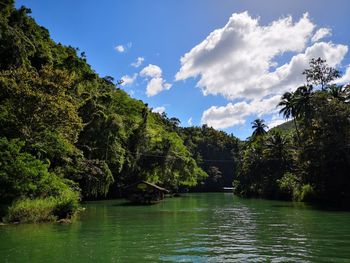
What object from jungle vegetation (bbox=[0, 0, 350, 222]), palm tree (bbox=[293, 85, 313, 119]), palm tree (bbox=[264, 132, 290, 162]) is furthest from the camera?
palm tree (bbox=[264, 132, 290, 162])

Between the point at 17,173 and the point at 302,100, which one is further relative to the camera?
the point at 302,100

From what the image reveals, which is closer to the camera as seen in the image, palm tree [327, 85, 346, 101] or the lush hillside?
the lush hillside

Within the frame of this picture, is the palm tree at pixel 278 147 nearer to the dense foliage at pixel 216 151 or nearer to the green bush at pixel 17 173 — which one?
the green bush at pixel 17 173

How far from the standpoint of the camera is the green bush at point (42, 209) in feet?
86.5

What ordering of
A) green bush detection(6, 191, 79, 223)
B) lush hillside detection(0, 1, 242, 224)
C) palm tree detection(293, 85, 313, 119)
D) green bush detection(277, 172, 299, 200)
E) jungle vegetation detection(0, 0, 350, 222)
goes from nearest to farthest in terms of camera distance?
green bush detection(6, 191, 79, 223) < lush hillside detection(0, 1, 242, 224) < jungle vegetation detection(0, 0, 350, 222) < green bush detection(277, 172, 299, 200) < palm tree detection(293, 85, 313, 119)

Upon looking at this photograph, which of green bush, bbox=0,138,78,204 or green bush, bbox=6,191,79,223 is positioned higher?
green bush, bbox=0,138,78,204

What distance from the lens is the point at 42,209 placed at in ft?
89.2

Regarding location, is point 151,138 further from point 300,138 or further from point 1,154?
point 1,154

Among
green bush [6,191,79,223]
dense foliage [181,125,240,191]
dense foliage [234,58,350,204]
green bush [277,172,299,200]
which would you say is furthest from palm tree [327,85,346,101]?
dense foliage [181,125,240,191]

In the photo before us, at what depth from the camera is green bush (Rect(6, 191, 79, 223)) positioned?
86.5ft

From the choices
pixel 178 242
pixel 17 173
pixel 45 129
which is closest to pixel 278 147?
pixel 45 129

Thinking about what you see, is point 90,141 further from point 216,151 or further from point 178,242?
point 216,151

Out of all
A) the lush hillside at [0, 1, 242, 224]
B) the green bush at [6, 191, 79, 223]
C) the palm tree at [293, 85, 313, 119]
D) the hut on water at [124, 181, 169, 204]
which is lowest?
the green bush at [6, 191, 79, 223]

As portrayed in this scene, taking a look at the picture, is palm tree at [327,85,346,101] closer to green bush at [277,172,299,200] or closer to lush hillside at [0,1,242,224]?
green bush at [277,172,299,200]
